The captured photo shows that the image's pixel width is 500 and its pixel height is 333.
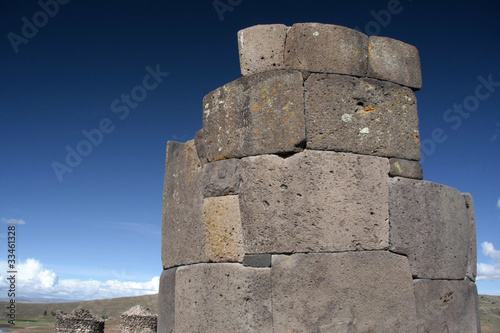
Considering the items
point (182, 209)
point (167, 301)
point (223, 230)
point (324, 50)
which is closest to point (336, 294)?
point (223, 230)

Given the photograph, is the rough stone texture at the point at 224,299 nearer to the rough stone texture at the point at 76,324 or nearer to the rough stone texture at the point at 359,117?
the rough stone texture at the point at 359,117

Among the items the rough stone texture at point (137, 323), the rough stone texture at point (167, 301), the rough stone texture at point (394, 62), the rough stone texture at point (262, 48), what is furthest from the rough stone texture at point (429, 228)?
the rough stone texture at point (137, 323)

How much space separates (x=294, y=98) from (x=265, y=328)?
1766mm

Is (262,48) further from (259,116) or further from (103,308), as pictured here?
(103,308)

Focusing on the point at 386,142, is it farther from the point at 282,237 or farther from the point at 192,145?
the point at 192,145

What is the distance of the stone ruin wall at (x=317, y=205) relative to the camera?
335 cm

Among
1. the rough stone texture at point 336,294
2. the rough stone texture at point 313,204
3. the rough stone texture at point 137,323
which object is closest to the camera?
the rough stone texture at point 336,294

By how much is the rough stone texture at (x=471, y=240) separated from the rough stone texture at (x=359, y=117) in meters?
0.98

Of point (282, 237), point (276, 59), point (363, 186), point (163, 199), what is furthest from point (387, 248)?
point (163, 199)

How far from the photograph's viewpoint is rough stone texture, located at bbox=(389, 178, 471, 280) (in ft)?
11.9

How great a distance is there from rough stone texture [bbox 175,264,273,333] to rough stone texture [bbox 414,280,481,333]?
1.28 m

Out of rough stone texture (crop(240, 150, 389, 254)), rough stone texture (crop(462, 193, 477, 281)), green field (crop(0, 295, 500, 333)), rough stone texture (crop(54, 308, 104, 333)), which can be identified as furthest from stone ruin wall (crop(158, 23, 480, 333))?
green field (crop(0, 295, 500, 333))

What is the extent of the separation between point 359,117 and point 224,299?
181 cm

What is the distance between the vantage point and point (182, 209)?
13.6 feet
